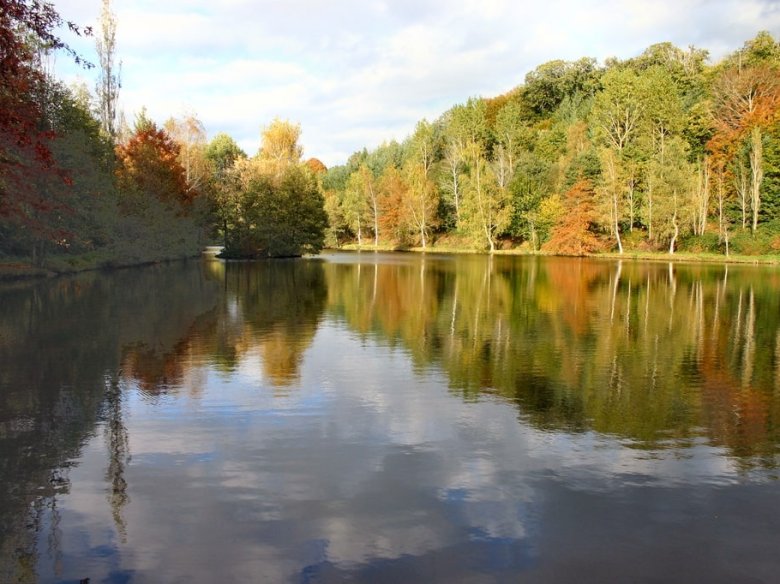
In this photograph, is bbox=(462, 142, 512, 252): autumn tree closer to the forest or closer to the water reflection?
the forest

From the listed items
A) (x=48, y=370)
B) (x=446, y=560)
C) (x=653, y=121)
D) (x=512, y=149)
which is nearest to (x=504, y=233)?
(x=512, y=149)

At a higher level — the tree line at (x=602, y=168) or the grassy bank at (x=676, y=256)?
the tree line at (x=602, y=168)

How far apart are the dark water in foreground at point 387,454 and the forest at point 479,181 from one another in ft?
76.3

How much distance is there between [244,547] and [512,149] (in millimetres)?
83765

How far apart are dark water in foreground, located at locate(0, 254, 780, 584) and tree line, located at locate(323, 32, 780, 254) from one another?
4889cm

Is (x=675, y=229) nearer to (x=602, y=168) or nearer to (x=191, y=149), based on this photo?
(x=602, y=168)

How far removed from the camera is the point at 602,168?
2633 inches

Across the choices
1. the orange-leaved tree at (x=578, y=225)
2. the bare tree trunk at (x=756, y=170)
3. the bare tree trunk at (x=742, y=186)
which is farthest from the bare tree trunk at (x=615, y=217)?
the bare tree trunk at (x=756, y=170)

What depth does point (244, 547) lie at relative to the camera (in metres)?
5.25

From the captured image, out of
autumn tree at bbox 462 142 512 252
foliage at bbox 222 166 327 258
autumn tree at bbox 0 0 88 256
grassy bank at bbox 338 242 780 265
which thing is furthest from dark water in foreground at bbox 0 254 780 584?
autumn tree at bbox 462 142 512 252

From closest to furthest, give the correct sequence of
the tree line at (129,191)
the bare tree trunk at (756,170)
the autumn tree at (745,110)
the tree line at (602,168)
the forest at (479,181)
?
the tree line at (129,191)
the forest at (479,181)
the bare tree trunk at (756,170)
the autumn tree at (745,110)
the tree line at (602,168)

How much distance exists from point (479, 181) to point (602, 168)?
13.8 metres

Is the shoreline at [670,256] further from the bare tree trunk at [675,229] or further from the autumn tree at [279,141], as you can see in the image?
the autumn tree at [279,141]

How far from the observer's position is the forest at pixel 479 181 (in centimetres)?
4153
